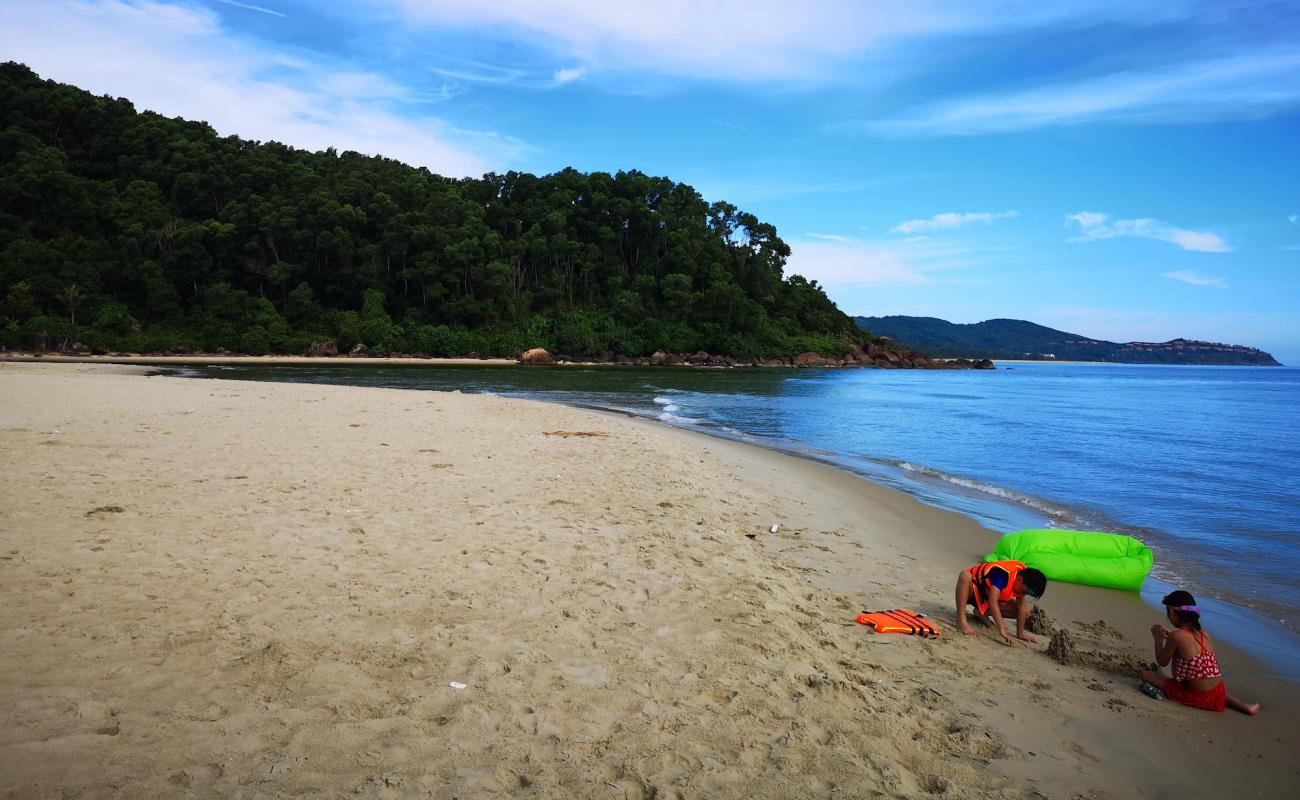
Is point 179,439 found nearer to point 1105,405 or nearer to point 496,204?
point 1105,405

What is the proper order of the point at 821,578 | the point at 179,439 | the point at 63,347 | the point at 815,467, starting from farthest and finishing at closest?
1. the point at 63,347
2. the point at 815,467
3. the point at 179,439
4. the point at 821,578

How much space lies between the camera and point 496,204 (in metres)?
87.7

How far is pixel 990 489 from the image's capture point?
1254cm

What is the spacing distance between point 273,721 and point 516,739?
4.04 ft

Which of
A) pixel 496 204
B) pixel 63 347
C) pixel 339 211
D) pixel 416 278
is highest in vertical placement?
pixel 496 204

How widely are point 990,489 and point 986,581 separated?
807 centimetres

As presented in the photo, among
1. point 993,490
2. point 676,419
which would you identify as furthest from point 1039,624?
point 676,419

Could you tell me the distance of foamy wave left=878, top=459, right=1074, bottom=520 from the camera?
1092cm

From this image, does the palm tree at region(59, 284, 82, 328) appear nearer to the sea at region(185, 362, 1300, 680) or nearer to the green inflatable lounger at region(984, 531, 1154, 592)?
the sea at region(185, 362, 1300, 680)

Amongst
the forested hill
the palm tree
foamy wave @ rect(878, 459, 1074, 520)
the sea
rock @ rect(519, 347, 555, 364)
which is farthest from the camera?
rock @ rect(519, 347, 555, 364)

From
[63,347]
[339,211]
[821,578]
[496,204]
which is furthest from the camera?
[496,204]

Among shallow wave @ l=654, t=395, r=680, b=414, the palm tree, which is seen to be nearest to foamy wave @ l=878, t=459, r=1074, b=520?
shallow wave @ l=654, t=395, r=680, b=414

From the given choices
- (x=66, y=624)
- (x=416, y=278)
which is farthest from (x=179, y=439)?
(x=416, y=278)

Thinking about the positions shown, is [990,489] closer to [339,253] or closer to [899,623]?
[899,623]
